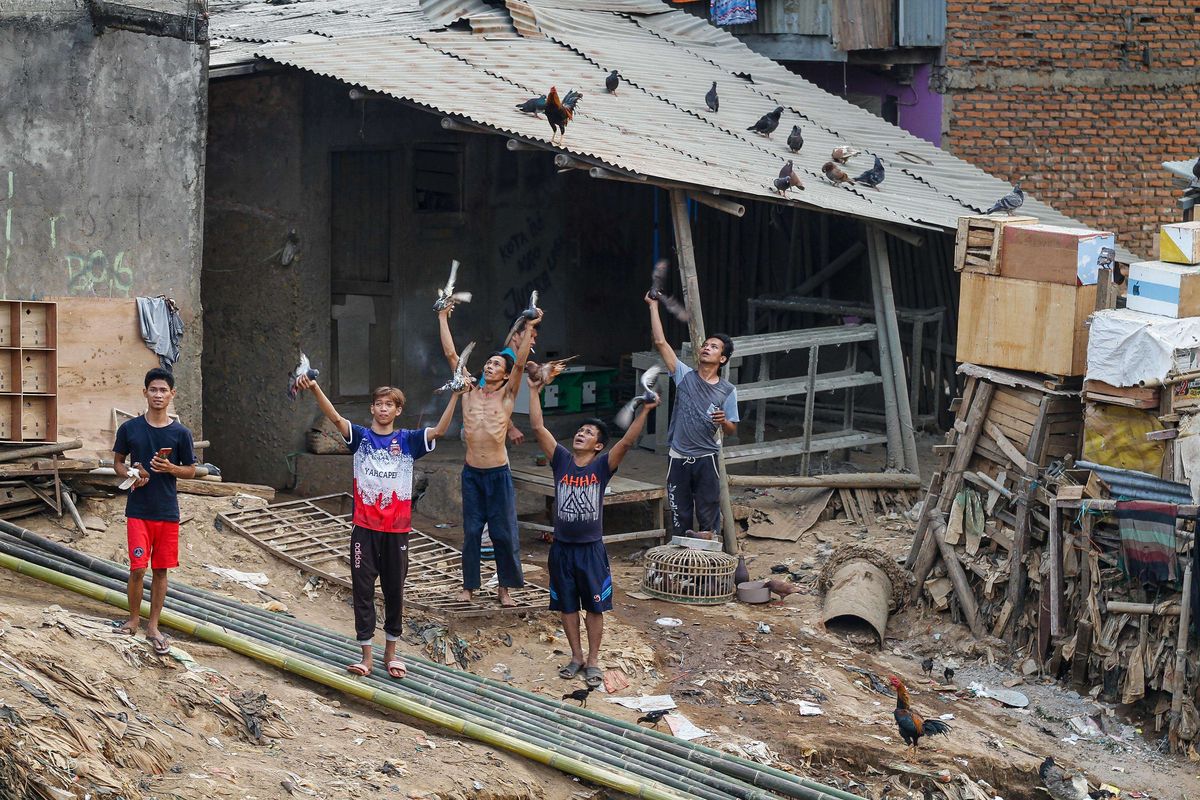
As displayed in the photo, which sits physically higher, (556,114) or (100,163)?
(556,114)

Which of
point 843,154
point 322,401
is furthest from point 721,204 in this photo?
point 322,401

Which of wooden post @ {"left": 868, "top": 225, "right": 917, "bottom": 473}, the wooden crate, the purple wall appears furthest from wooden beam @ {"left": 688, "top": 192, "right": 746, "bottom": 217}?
the purple wall

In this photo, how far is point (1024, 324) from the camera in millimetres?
10727

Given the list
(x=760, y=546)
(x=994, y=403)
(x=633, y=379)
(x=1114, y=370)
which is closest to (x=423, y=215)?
(x=633, y=379)

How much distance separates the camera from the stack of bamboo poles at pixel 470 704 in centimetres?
796

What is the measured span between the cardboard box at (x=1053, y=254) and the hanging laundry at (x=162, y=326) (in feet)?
19.5

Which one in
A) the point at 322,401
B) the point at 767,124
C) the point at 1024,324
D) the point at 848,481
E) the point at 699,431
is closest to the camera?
the point at 322,401

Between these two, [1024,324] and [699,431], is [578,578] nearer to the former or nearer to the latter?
[699,431]

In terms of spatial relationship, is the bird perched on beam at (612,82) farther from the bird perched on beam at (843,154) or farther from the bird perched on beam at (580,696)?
the bird perched on beam at (580,696)

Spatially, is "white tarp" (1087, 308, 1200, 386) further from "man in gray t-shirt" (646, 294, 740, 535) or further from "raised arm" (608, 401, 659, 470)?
"raised arm" (608, 401, 659, 470)

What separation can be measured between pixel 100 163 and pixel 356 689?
177 inches

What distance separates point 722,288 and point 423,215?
3.73m

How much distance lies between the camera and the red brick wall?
56.6ft

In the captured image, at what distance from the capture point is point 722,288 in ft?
54.6
